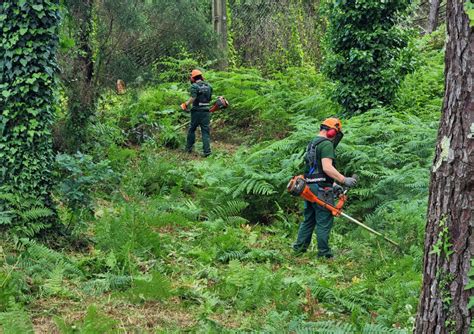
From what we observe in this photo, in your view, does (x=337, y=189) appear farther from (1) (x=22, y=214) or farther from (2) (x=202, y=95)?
(2) (x=202, y=95)

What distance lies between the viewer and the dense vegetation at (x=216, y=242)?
5.44 metres

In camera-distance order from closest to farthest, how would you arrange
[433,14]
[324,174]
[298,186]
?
[298,186], [324,174], [433,14]

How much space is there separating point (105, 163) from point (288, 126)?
766 cm

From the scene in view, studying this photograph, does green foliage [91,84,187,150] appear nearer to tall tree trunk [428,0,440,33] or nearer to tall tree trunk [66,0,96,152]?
tall tree trunk [66,0,96,152]

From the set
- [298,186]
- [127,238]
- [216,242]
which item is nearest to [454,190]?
[298,186]

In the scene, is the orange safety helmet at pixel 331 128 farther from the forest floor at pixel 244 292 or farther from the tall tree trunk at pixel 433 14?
the tall tree trunk at pixel 433 14

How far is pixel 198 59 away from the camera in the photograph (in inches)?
761

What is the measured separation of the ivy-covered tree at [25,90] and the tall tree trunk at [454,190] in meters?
4.82

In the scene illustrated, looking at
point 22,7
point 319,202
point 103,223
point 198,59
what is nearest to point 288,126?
point 198,59

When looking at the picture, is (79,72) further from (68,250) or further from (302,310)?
(302,310)

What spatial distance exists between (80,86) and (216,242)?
12.8ft

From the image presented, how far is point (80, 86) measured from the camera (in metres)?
9.83

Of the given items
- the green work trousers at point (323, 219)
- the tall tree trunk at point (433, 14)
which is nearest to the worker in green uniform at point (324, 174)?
the green work trousers at point (323, 219)

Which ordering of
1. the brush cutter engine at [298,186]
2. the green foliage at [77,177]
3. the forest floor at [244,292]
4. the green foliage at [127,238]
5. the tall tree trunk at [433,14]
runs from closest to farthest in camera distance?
1. the forest floor at [244,292]
2. the green foliage at [127,238]
3. the green foliage at [77,177]
4. the brush cutter engine at [298,186]
5. the tall tree trunk at [433,14]
